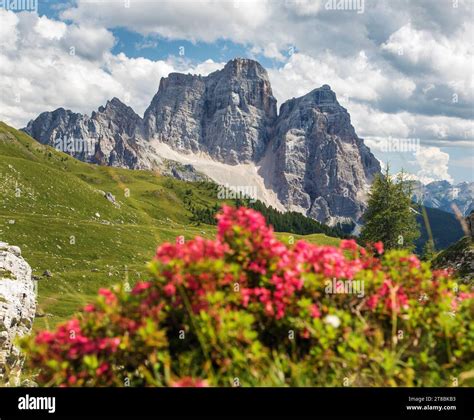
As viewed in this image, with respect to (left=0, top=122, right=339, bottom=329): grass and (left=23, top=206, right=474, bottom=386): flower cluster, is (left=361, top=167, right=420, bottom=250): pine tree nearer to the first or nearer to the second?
(left=0, top=122, right=339, bottom=329): grass

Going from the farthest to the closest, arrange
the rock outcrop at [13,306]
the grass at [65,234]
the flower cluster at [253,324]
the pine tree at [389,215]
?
1. the grass at [65,234]
2. the pine tree at [389,215]
3. the rock outcrop at [13,306]
4. the flower cluster at [253,324]

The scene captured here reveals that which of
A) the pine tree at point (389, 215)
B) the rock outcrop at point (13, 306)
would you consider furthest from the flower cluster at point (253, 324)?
the pine tree at point (389, 215)

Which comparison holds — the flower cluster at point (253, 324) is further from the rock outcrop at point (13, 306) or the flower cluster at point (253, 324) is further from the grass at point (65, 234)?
the grass at point (65, 234)

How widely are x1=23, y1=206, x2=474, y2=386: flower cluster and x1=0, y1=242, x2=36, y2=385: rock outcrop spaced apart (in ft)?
49.7

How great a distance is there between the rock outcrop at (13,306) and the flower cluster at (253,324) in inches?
596

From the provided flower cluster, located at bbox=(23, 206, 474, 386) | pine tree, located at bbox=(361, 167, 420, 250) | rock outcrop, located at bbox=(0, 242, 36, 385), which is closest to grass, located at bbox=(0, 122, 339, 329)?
rock outcrop, located at bbox=(0, 242, 36, 385)

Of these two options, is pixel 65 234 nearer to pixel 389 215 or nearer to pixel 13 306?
pixel 13 306

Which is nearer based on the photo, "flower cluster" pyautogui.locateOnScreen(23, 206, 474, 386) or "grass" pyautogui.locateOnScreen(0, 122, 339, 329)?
"flower cluster" pyautogui.locateOnScreen(23, 206, 474, 386)

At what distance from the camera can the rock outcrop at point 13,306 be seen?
73.6ft

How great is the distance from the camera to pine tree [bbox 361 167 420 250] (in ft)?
185

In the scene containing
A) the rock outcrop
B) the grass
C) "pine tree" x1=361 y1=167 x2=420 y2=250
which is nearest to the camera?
the rock outcrop
